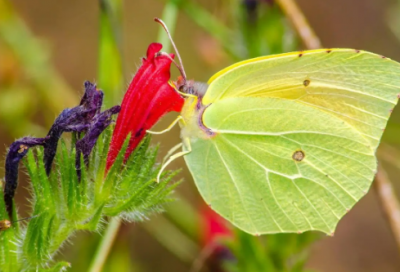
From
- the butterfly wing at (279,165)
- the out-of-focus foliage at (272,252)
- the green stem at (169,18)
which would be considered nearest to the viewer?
the butterfly wing at (279,165)

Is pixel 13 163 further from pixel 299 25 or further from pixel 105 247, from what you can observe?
pixel 299 25

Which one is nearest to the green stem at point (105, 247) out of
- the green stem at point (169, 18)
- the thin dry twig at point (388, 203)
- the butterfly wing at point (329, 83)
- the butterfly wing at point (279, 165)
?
the butterfly wing at point (279, 165)

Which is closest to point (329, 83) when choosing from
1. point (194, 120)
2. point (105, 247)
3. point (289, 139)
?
point (289, 139)

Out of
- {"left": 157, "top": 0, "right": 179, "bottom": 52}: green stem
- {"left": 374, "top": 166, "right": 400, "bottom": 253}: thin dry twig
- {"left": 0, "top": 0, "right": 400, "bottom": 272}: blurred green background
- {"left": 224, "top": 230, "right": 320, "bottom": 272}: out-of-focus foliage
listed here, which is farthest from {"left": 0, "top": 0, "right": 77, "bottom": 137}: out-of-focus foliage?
{"left": 374, "top": 166, "right": 400, "bottom": 253}: thin dry twig

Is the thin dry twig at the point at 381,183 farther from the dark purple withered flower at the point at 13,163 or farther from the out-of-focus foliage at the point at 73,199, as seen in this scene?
the dark purple withered flower at the point at 13,163

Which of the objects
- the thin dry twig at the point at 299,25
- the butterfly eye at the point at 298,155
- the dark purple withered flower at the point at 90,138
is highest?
the thin dry twig at the point at 299,25

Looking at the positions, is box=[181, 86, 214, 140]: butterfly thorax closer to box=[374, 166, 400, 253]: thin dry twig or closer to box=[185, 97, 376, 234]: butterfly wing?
box=[185, 97, 376, 234]: butterfly wing

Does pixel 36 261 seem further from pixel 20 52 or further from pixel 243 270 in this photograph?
pixel 20 52
